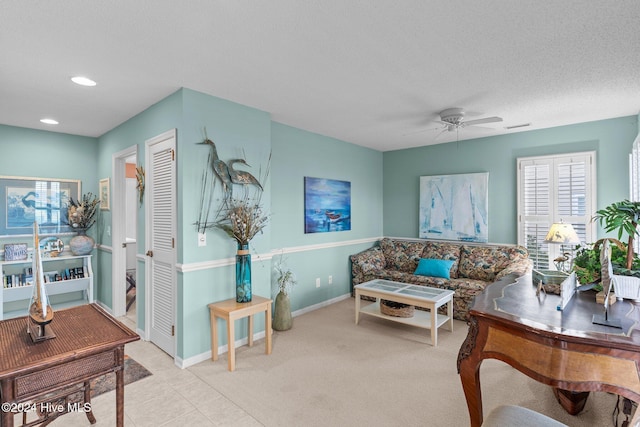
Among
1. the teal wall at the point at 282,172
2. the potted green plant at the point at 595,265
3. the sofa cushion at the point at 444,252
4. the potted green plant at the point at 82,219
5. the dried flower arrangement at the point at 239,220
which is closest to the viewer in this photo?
the potted green plant at the point at 595,265

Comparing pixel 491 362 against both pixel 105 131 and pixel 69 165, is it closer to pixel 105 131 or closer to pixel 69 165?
pixel 105 131

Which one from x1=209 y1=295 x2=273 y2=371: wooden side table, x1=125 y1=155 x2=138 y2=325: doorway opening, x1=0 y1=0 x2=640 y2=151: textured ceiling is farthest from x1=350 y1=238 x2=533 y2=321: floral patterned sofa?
x1=125 y1=155 x2=138 y2=325: doorway opening

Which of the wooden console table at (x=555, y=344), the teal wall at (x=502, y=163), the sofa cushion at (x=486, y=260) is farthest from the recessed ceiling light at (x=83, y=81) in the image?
the sofa cushion at (x=486, y=260)

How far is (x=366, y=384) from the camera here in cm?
262

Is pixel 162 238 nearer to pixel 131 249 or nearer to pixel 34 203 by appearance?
pixel 34 203

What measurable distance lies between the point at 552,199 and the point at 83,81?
538cm

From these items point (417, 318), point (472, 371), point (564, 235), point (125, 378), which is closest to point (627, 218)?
point (472, 371)

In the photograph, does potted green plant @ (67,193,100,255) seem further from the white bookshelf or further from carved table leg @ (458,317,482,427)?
carved table leg @ (458,317,482,427)

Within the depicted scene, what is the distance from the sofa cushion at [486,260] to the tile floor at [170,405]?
3.55 metres

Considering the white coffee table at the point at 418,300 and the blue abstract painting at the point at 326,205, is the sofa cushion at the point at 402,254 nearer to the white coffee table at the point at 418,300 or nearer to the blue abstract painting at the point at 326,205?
the blue abstract painting at the point at 326,205

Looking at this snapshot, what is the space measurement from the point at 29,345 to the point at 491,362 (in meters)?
3.40

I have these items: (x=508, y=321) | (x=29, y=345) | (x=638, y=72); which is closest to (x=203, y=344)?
(x=29, y=345)

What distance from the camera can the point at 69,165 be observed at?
4465 mm

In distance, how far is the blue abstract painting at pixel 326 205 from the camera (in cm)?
453
